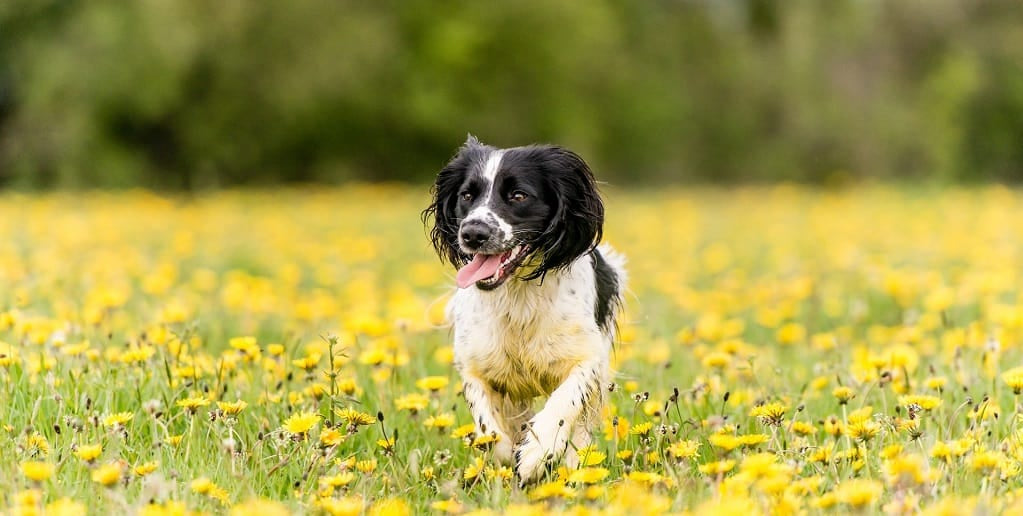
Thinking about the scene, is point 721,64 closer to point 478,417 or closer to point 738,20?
point 738,20

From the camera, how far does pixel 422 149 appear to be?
89.0 ft

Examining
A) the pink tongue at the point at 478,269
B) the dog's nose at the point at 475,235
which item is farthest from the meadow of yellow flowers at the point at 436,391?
the dog's nose at the point at 475,235

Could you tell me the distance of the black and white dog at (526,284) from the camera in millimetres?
4160

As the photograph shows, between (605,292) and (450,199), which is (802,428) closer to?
(605,292)

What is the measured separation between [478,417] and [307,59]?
20.2m

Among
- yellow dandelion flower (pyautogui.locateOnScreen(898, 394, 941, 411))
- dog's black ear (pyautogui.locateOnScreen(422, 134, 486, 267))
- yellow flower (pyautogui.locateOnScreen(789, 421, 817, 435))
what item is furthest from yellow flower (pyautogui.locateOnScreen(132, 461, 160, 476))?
yellow dandelion flower (pyautogui.locateOnScreen(898, 394, 941, 411))

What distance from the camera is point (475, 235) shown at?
13.3 feet

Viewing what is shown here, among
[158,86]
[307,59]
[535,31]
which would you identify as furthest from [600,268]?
[535,31]

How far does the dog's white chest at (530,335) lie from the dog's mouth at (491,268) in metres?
0.16

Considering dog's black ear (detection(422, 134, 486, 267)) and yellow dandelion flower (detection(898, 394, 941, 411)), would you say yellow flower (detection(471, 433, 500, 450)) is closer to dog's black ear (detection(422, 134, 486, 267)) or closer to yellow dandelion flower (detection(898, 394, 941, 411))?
dog's black ear (detection(422, 134, 486, 267))

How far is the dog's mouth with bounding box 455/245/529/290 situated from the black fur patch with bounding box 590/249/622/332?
45cm

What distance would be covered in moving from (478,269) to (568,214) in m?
0.44

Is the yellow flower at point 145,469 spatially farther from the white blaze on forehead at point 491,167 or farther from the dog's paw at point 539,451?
the white blaze on forehead at point 491,167

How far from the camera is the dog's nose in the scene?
4051 mm
